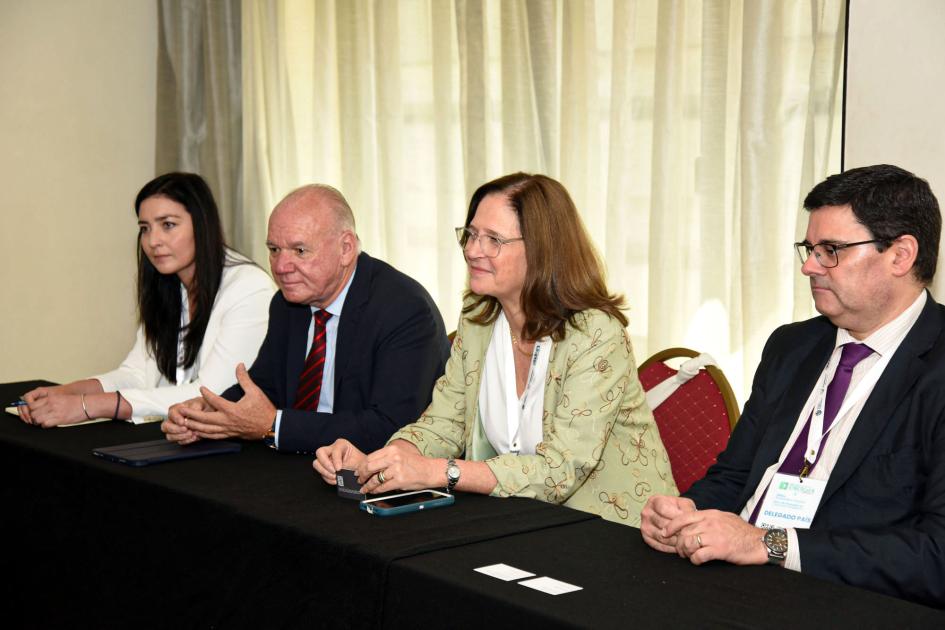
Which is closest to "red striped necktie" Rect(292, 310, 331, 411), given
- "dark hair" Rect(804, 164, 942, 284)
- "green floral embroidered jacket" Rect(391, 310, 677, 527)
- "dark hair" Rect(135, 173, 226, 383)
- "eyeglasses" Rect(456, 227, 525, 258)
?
"green floral embroidered jacket" Rect(391, 310, 677, 527)

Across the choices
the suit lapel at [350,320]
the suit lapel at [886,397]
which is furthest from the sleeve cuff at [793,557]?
the suit lapel at [350,320]

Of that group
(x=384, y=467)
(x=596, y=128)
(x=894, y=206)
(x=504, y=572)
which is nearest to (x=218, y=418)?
(x=384, y=467)

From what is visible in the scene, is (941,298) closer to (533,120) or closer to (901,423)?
(901,423)

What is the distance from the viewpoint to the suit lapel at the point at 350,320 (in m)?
2.87

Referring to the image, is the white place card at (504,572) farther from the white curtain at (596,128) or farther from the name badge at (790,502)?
the white curtain at (596,128)

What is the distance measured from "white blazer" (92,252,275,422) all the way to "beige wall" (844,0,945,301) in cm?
195

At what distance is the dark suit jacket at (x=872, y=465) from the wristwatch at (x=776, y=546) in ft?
0.10

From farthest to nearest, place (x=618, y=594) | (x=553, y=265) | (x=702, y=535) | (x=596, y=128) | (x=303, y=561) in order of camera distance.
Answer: (x=596, y=128) → (x=553, y=265) → (x=303, y=561) → (x=702, y=535) → (x=618, y=594)

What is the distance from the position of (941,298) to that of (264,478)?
1853 millimetres

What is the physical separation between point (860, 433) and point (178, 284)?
2.45 m

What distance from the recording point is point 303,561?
1.73 metres

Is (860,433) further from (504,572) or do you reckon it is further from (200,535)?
(200,535)

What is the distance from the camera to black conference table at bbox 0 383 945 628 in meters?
1.41

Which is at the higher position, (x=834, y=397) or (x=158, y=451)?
(x=834, y=397)
